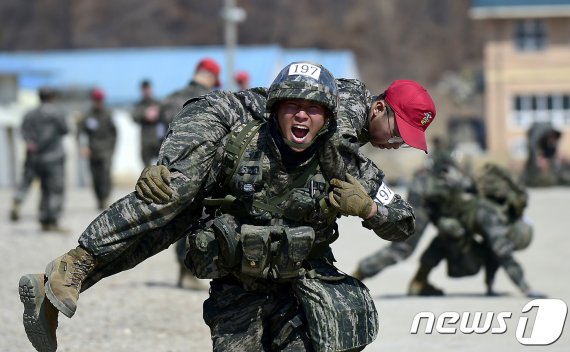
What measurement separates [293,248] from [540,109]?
193ft

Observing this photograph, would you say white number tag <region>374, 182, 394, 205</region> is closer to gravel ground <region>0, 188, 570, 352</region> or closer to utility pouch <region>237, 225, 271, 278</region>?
utility pouch <region>237, 225, 271, 278</region>

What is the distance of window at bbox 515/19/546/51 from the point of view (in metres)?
62.7

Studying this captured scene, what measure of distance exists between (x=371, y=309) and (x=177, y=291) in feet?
21.7

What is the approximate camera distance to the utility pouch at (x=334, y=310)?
565 centimetres

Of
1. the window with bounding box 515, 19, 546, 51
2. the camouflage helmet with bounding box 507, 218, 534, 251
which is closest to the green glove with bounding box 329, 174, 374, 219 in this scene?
the camouflage helmet with bounding box 507, 218, 534, 251

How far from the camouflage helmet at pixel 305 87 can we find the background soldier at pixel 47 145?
13190mm

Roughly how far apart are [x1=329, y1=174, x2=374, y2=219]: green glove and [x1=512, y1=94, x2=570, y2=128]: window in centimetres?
5754

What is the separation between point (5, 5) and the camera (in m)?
71.1

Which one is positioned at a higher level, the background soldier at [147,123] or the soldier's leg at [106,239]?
the soldier's leg at [106,239]

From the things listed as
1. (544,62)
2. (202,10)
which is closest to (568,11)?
(544,62)

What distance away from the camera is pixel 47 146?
18391mm

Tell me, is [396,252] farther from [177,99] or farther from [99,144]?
[99,144]

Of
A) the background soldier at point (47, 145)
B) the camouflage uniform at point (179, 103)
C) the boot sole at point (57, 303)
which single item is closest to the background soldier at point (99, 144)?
the background soldier at point (47, 145)

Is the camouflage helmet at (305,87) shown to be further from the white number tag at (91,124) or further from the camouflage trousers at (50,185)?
the white number tag at (91,124)
